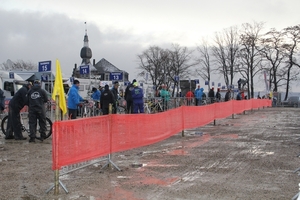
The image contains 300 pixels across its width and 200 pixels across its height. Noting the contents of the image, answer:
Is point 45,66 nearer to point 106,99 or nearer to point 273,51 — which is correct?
point 106,99

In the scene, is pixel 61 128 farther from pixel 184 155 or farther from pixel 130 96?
pixel 130 96

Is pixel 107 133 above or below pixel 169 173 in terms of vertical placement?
above

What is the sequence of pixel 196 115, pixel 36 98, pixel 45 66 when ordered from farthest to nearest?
pixel 45 66 → pixel 196 115 → pixel 36 98

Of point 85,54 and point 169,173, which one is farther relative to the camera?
point 85,54

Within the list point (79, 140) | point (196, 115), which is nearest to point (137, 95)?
point (196, 115)

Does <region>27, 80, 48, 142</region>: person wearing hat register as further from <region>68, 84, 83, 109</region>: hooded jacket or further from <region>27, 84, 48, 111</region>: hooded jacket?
<region>68, 84, 83, 109</region>: hooded jacket

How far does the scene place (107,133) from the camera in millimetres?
8070

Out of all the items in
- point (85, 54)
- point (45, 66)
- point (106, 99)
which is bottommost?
point (106, 99)

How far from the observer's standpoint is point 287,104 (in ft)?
172

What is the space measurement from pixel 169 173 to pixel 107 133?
4.89 feet

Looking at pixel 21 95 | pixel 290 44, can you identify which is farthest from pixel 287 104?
pixel 21 95

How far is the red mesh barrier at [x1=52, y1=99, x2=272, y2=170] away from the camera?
6555 millimetres

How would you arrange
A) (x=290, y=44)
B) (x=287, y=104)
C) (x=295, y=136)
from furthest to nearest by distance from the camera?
(x=290, y=44)
(x=287, y=104)
(x=295, y=136)

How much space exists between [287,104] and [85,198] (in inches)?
1976
